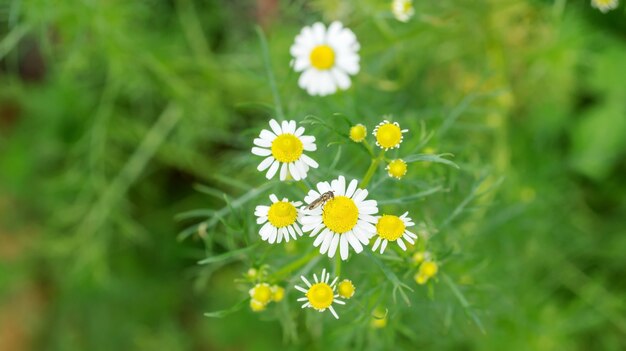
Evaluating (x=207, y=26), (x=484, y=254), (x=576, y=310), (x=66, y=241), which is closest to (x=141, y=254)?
(x=66, y=241)

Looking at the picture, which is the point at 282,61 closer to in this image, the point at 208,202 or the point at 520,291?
the point at 208,202

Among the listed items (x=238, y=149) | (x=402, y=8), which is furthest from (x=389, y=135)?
(x=238, y=149)

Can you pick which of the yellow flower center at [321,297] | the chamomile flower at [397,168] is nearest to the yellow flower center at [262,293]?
the yellow flower center at [321,297]

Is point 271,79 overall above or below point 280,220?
above

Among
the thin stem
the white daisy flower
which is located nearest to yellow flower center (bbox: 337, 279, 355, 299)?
the thin stem

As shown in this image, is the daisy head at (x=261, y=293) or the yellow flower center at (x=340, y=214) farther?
the daisy head at (x=261, y=293)

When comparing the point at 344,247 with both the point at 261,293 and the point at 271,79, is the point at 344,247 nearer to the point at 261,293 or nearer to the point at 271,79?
the point at 261,293

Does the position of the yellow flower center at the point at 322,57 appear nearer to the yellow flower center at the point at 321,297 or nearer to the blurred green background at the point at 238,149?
the blurred green background at the point at 238,149
